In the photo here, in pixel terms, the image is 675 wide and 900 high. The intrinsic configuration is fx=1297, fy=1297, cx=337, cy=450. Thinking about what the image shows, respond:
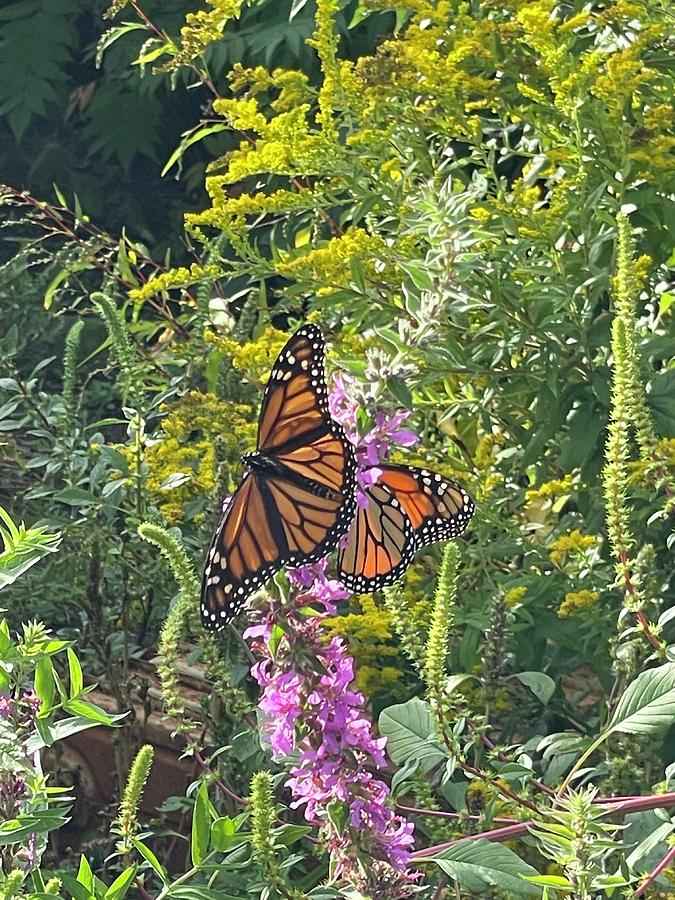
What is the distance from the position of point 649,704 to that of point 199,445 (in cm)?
131

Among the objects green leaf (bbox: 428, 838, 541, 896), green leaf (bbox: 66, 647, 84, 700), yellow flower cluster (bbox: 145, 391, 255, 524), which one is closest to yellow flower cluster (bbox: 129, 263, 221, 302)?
yellow flower cluster (bbox: 145, 391, 255, 524)

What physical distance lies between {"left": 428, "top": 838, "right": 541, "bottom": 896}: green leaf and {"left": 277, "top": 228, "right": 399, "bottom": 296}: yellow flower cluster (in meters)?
1.07

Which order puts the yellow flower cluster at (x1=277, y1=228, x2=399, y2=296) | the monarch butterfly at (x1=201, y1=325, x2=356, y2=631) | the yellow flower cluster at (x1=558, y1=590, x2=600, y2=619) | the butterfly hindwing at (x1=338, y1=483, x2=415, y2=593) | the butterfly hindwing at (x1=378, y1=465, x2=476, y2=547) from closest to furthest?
the monarch butterfly at (x1=201, y1=325, x2=356, y2=631), the butterfly hindwing at (x1=338, y1=483, x2=415, y2=593), the butterfly hindwing at (x1=378, y1=465, x2=476, y2=547), the yellow flower cluster at (x1=558, y1=590, x2=600, y2=619), the yellow flower cluster at (x1=277, y1=228, x2=399, y2=296)

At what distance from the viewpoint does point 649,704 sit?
5.05 feet

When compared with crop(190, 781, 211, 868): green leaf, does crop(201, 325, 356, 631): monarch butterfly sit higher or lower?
higher

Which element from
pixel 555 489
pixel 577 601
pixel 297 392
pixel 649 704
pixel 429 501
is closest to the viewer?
pixel 649 704

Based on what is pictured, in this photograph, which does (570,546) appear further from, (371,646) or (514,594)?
(371,646)

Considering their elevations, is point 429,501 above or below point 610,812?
above

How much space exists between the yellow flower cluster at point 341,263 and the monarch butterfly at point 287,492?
632 millimetres

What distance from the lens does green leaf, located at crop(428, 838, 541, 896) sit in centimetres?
156

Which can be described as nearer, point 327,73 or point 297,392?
point 297,392

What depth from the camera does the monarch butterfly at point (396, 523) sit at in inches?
73.4

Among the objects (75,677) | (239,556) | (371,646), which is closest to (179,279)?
(371,646)

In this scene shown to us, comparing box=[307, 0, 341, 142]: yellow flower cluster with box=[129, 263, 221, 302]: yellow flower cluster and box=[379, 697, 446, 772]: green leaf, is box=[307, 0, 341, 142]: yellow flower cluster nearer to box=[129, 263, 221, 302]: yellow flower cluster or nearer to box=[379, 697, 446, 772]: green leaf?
box=[129, 263, 221, 302]: yellow flower cluster
